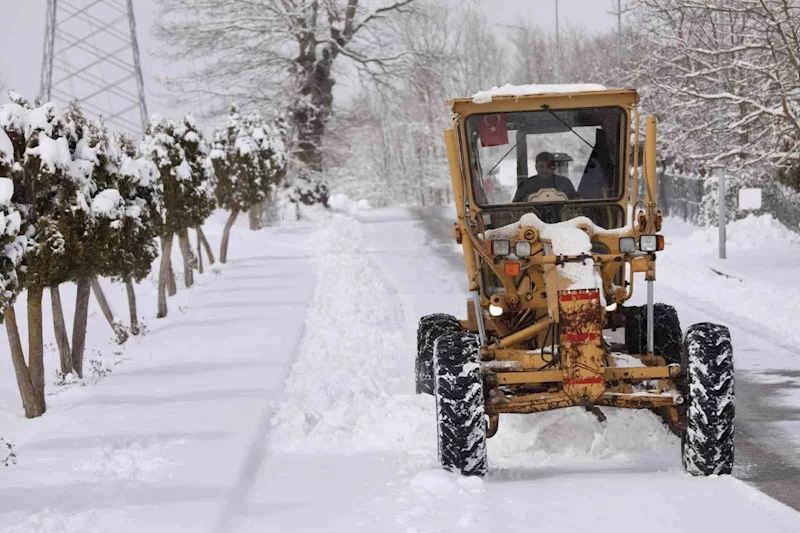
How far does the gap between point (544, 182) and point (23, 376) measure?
16.6ft

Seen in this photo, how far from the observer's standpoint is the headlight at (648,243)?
8.26 m

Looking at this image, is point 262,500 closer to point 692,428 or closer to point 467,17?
point 692,428

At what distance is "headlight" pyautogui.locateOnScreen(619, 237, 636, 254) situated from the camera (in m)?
8.47

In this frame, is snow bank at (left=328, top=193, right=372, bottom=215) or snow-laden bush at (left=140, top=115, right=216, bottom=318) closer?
snow-laden bush at (left=140, top=115, right=216, bottom=318)

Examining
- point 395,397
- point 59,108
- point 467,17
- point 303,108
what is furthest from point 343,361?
point 467,17

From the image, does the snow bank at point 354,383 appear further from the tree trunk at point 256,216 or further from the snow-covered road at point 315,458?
the tree trunk at point 256,216

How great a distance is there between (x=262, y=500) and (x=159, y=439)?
1.85m

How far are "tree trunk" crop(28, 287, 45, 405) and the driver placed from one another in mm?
4639

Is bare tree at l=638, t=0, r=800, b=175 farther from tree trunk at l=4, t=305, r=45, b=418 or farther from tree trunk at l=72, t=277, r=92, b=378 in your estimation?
tree trunk at l=4, t=305, r=45, b=418

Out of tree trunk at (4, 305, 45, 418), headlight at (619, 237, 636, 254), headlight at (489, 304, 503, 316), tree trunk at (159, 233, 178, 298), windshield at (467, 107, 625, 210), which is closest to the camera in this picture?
headlight at (619, 237, 636, 254)

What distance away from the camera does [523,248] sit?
8.22 meters

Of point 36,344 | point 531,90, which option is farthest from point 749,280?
point 36,344

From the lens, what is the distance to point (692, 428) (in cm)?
764

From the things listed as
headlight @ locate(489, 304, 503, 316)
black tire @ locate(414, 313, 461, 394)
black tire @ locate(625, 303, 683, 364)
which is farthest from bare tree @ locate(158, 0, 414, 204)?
headlight @ locate(489, 304, 503, 316)
